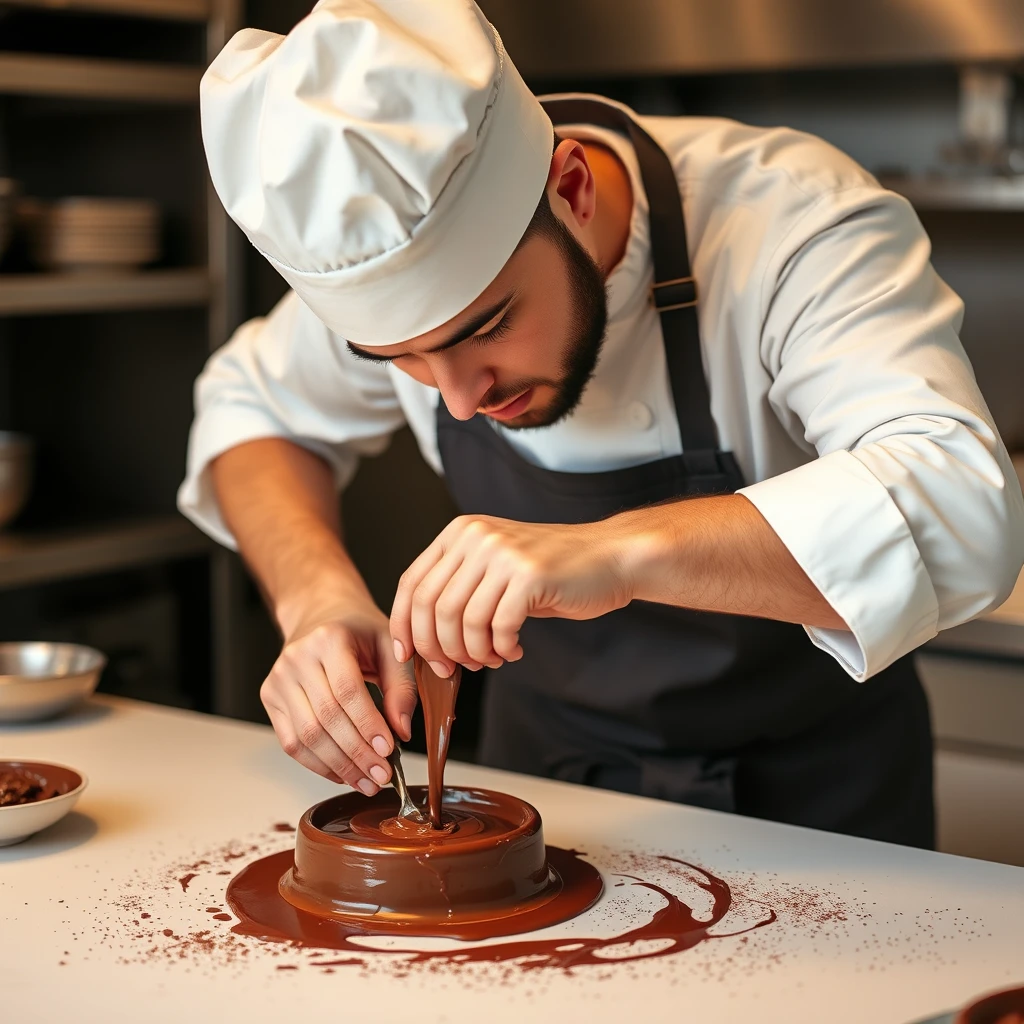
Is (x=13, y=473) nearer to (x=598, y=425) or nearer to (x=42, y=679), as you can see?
(x=42, y=679)

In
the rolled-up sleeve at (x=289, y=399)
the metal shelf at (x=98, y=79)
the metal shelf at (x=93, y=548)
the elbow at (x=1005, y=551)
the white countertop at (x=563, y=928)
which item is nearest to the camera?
the white countertop at (x=563, y=928)

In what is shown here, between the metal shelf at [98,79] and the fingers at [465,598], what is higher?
the metal shelf at [98,79]

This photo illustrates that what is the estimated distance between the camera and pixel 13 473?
273cm

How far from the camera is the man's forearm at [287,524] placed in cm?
171

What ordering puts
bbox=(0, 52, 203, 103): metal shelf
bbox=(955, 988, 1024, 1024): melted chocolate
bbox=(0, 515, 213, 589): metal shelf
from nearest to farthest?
1. bbox=(955, 988, 1024, 1024): melted chocolate
2. bbox=(0, 52, 203, 103): metal shelf
3. bbox=(0, 515, 213, 589): metal shelf

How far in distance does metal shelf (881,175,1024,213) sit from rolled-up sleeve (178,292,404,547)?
1189mm

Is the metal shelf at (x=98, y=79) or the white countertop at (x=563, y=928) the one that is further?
the metal shelf at (x=98, y=79)

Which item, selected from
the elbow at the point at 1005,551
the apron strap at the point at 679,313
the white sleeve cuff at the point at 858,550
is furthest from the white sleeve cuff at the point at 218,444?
the elbow at the point at 1005,551

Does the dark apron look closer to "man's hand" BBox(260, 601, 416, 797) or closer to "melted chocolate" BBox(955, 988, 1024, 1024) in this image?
"man's hand" BBox(260, 601, 416, 797)

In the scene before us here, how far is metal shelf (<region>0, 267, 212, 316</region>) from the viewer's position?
261 centimetres

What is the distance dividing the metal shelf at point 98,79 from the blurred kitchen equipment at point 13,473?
644mm

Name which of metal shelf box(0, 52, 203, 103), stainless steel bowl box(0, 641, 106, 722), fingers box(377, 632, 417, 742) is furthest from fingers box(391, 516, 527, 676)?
metal shelf box(0, 52, 203, 103)

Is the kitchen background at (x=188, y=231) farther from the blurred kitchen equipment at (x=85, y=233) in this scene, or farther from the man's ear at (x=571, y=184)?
the man's ear at (x=571, y=184)

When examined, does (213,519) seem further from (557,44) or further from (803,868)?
(557,44)
